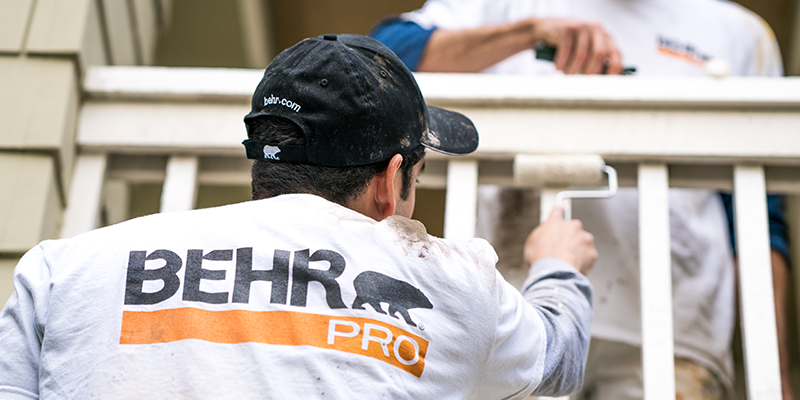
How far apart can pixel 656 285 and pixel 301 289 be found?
2.51 ft

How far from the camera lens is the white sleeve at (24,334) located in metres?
0.85

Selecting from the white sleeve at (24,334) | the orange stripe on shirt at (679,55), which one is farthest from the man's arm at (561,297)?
the orange stripe on shirt at (679,55)

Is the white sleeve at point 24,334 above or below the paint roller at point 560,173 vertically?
below

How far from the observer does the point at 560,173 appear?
141 centimetres

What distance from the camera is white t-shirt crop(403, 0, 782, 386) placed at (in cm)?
175

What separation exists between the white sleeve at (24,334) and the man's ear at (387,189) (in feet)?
1.44

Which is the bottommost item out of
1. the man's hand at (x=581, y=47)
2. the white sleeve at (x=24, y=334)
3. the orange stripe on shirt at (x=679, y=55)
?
the white sleeve at (x=24, y=334)

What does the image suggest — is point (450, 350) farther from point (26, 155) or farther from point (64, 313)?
point (26, 155)

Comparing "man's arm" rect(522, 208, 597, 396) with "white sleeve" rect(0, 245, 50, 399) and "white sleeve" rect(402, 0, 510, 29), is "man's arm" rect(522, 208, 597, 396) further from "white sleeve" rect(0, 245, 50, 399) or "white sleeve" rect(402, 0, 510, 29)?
"white sleeve" rect(402, 0, 510, 29)

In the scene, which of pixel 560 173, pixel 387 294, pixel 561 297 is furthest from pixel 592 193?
pixel 387 294

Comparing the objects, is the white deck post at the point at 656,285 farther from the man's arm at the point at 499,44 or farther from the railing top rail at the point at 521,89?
the man's arm at the point at 499,44

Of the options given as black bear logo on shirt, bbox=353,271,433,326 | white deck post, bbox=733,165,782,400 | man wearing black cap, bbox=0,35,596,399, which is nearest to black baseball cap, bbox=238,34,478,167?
man wearing black cap, bbox=0,35,596,399

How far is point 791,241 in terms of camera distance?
2832 millimetres

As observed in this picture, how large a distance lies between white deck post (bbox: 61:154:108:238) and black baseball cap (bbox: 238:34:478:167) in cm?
64
